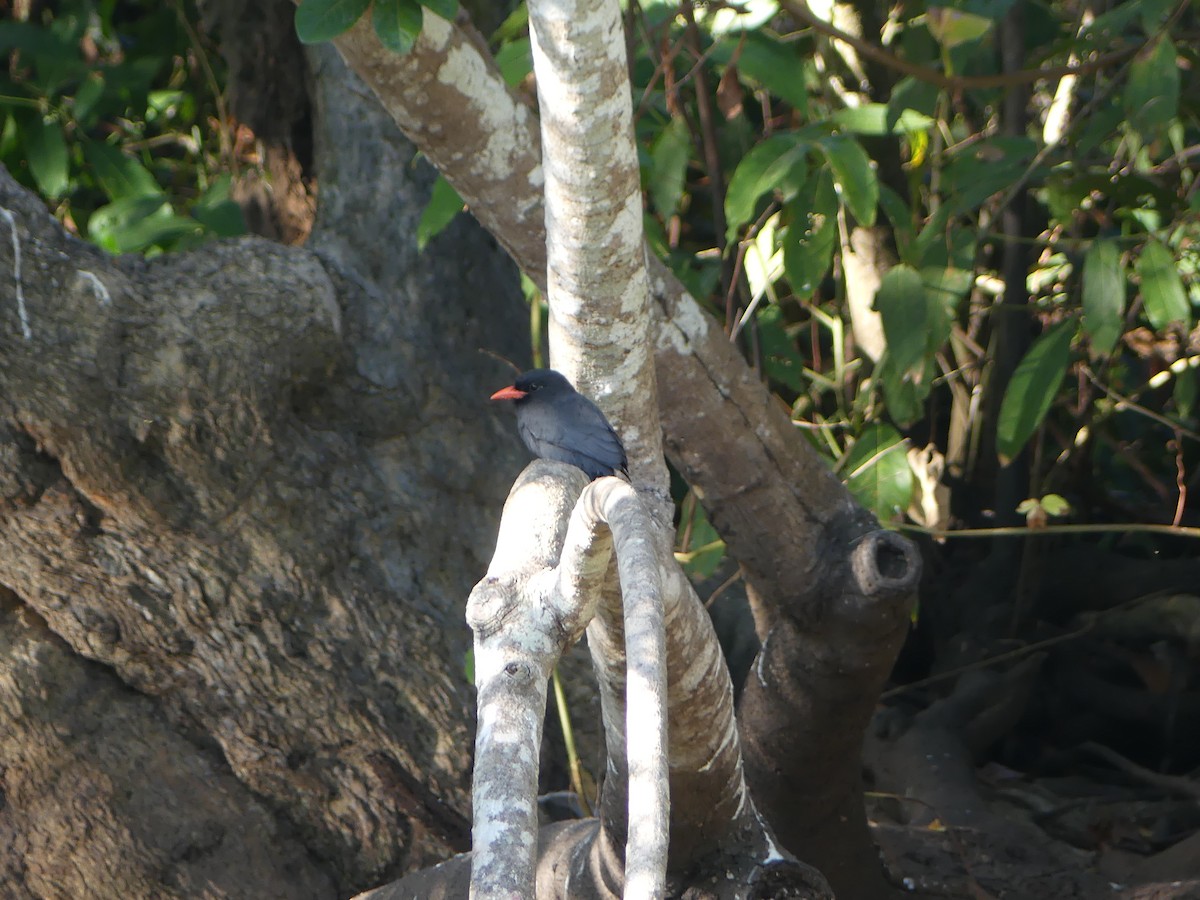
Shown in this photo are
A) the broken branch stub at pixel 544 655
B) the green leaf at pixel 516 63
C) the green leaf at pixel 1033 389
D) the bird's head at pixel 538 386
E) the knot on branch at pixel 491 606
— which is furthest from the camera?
the green leaf at pixel 1033 389

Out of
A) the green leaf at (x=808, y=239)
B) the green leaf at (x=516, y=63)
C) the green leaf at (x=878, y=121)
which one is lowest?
the green leaf at (x=808, y=239)

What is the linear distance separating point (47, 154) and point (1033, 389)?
3.08 meters

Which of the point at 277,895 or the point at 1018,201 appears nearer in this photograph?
the point at 277,895

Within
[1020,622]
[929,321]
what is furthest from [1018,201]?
[1020,622]

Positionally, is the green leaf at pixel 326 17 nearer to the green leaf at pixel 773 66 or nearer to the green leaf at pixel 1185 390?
the green leaf at pixel 773 66

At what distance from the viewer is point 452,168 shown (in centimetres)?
257

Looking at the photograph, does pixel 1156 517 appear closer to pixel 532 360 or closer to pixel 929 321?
pixel 929 321

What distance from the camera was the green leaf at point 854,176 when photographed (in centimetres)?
282

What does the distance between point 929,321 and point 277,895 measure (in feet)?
7.22

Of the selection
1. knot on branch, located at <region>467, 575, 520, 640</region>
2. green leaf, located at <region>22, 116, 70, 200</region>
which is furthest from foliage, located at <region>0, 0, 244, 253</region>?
knot on branch, located at <region>467, 575, 520, 640</region>

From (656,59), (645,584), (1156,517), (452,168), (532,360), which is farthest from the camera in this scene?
(1156,517)

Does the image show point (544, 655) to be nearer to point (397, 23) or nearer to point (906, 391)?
point (397, 23)

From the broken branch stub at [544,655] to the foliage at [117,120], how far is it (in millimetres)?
2429

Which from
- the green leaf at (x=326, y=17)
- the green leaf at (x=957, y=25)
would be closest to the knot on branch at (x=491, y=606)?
the green leaf at (x=326, y=17)
